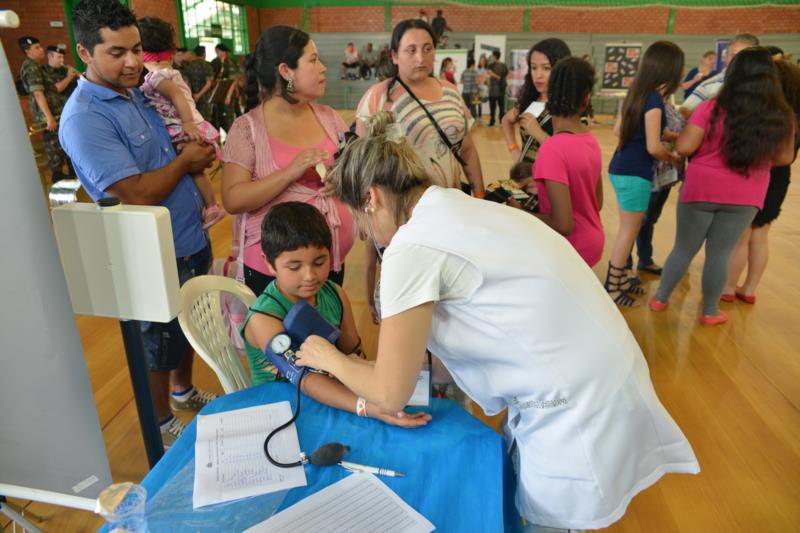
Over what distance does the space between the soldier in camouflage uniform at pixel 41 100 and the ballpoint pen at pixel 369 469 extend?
5.96m

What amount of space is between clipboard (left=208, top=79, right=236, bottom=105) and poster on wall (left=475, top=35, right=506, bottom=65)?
7.68 meters

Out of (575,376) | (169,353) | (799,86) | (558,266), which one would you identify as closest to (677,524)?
(575,376)

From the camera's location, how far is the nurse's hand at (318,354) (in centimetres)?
121

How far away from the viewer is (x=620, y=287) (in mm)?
3559

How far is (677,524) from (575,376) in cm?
121

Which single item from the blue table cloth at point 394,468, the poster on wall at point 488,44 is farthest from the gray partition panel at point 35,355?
the poster on wall at point 488,44

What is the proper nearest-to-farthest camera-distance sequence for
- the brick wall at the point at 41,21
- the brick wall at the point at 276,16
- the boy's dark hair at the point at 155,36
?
the boy's dark hair at the point at 155,36, the brick wall at the point at 41,21, the brick wall at the point at 276,16

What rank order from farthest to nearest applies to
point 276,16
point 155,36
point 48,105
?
point 276,16
point 48,105
point 155,36

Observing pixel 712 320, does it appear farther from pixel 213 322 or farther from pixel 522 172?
pixel 213 322

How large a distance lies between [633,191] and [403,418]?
2579 mm

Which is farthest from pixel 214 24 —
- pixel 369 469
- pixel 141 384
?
pixel 369 469

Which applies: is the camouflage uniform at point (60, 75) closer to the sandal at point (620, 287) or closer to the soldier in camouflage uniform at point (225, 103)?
the soldier in camouflage uniform at point (225, 103)

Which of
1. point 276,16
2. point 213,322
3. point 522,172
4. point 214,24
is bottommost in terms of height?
point 213,322

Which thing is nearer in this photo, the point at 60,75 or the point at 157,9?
the point at 60,75
